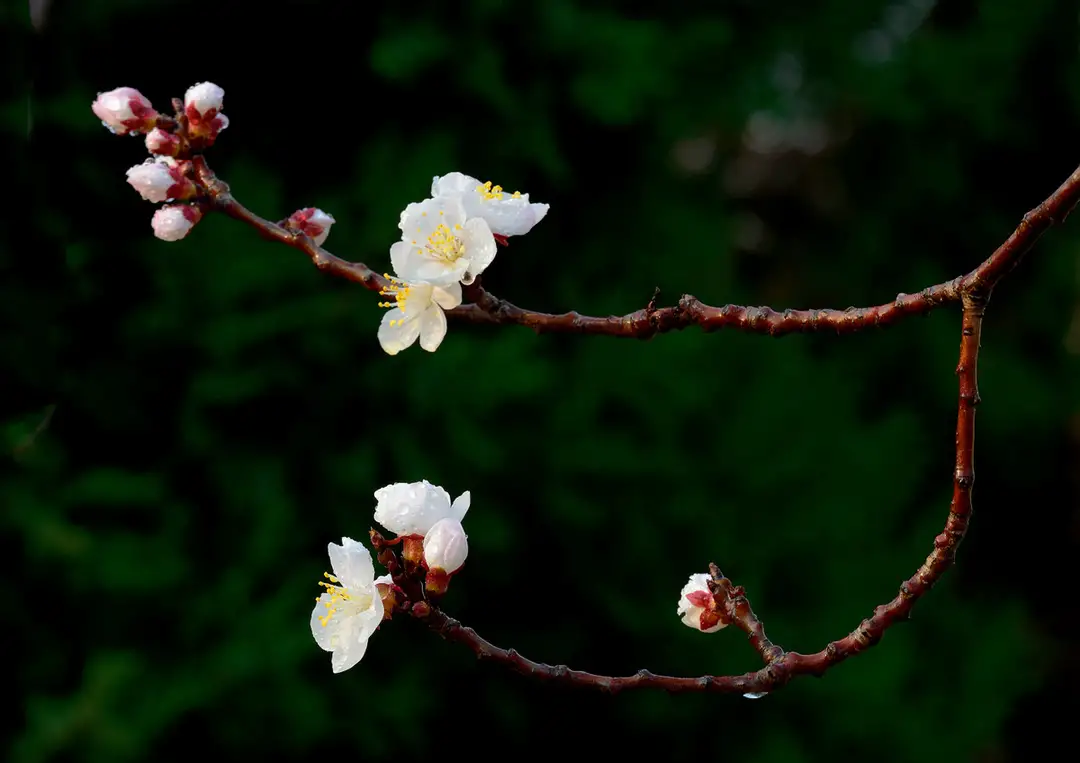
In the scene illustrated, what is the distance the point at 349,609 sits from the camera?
0.77 meters

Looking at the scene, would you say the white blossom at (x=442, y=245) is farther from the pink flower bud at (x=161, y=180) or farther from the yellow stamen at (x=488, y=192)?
the pink flower bud at (x=161, y=180)

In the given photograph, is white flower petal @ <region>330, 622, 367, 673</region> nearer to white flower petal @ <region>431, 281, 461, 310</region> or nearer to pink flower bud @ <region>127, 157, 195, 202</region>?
white flower petal @ <region>431, 281, 461, 310</region>

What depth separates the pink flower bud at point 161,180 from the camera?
777 mm

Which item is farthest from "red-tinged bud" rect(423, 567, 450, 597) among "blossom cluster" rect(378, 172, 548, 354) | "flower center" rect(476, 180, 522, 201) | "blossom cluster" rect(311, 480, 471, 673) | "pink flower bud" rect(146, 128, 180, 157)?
"pink flower bud" rect(146, 128, 180, 157)

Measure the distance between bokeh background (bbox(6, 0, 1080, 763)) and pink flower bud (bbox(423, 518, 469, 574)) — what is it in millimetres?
822

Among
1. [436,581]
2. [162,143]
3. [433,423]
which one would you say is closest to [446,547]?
[436,581]

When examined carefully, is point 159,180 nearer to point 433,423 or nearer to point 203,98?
point 203,98

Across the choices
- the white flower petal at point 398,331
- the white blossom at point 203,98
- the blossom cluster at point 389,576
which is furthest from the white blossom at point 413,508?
the white blossom at point 203,98

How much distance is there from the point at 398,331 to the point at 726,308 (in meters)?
0.24

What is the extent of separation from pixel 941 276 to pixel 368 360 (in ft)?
6.08

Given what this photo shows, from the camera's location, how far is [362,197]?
6.83 feet

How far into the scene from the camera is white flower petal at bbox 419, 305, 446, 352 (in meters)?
0.76

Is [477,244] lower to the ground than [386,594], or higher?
higher

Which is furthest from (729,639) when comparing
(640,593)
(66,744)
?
(66,744)
